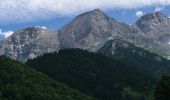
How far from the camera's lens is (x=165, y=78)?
148m

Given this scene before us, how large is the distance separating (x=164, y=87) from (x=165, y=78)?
168 inches

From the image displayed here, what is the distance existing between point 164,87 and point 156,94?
339 cm

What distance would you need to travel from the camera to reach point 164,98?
142 meters

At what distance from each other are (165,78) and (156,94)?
6.97 m

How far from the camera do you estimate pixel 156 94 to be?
143750 mm

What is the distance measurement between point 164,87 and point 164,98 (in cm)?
387

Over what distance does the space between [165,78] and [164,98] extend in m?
8.03

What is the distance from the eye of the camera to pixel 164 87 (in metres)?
144

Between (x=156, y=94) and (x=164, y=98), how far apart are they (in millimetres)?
2948
